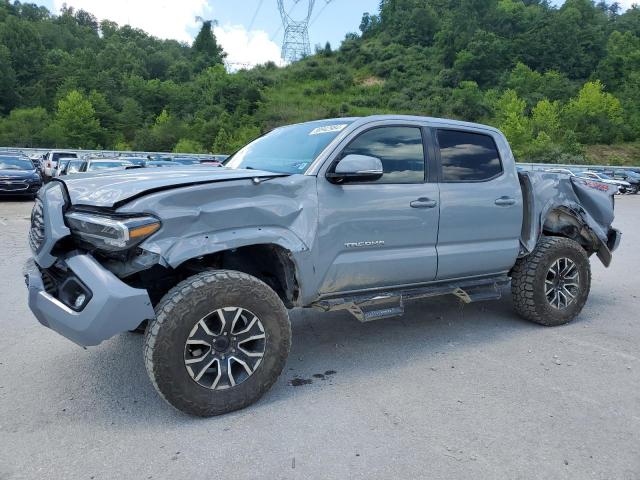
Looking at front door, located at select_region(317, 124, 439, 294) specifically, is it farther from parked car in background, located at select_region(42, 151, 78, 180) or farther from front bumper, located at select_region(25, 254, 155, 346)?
parked car in background, located at select_region(42, 151, 78, 180)

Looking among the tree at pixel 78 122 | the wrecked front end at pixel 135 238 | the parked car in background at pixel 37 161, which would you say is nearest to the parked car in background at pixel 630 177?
the parked car in background at pixel 37 161

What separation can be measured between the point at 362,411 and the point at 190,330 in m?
1.20

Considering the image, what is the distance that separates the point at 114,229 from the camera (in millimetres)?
2881

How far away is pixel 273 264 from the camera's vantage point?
3721 mm

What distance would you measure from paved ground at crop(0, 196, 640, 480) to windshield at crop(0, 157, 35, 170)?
568 inches

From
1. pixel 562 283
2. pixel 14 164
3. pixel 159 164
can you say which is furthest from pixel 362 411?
pixel 14 164

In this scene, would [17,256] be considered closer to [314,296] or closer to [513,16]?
[314,296]

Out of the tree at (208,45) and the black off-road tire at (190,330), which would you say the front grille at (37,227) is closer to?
the black off-road tire at (190,330)

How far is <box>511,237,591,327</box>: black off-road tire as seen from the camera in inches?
191

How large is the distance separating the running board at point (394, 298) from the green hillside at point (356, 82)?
58.6 m

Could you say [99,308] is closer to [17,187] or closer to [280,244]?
[280,244]

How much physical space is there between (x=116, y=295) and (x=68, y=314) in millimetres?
383

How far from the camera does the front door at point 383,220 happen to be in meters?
3.63

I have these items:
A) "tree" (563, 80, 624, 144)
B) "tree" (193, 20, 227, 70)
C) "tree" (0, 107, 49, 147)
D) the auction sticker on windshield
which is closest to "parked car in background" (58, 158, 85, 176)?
the auction sticker on windshield
